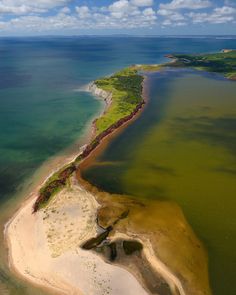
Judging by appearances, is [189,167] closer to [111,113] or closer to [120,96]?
[111,113]

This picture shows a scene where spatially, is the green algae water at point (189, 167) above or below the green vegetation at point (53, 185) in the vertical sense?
below

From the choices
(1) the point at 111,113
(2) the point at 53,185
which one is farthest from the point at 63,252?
(1) the point at 111,113

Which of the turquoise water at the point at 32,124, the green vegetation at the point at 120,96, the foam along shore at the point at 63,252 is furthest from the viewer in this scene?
the green vegetation at the point at 120,96

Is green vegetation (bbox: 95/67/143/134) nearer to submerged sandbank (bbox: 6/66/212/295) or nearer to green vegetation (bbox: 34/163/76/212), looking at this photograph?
green vegetation (bbox: 34/163/76/212)

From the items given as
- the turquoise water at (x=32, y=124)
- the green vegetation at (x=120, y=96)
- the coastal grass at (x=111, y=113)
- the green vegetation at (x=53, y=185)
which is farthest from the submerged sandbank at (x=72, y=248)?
the green vegetation at (x=120, y=96)

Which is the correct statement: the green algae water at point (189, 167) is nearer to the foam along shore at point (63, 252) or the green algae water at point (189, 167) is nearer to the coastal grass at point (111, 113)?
the coastal grass at point (111, 113)

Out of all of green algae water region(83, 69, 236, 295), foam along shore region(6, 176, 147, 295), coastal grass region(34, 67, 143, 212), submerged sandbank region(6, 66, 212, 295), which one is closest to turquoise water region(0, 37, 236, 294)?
foam along shore region(6, 176, 147, 295)

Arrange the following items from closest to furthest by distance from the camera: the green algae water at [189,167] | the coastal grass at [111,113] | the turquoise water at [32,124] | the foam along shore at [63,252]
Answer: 1. the foam along shore at [63,252]
2. the green algae water at [189,167]
3. the coastal grass at [111,113]
4. the turquoise water at [32,124]

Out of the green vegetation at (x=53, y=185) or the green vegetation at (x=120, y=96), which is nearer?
the green vegetation at (x=53, y=185)
